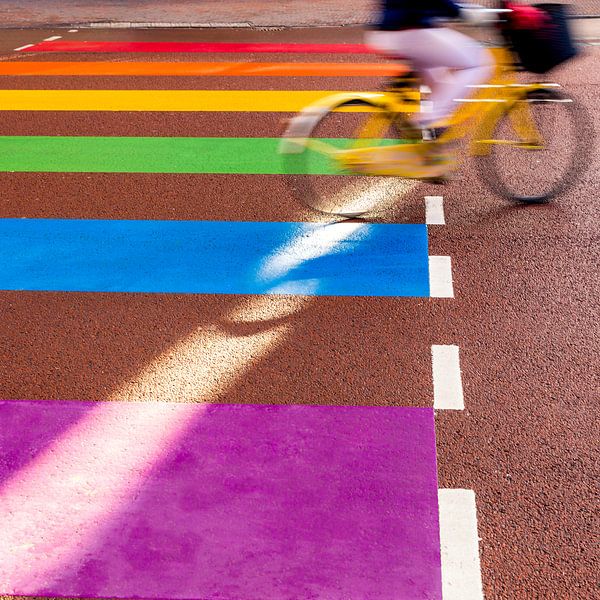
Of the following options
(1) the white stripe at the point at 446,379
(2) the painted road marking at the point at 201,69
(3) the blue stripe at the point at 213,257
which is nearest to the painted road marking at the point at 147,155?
(3) the blue stripe at the point at 213,257

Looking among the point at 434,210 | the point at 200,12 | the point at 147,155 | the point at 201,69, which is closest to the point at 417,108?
the point at 434,210

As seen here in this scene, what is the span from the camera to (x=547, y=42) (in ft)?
18.4

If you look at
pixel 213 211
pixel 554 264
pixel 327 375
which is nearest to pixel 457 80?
pixel 554 264

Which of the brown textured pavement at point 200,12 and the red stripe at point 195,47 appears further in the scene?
the brown textured pavement at point 200,12

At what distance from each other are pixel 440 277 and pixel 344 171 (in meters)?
1.27

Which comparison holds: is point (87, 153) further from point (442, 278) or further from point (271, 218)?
point (442, 278)

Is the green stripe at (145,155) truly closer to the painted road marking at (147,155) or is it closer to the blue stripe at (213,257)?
the painted road marking at (147,155)

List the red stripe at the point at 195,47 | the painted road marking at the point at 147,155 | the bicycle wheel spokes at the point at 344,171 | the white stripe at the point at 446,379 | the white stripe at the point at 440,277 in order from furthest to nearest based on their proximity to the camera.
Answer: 1. the red stripe at the point at 195,47
2. the painted road marking at the point at 147,155
3. the bicycle wheel spokes at the point at 344,171
4. the white stripe at the point at 440,277
5. the white stripe at the point at 446,379

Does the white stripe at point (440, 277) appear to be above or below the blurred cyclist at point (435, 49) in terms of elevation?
below

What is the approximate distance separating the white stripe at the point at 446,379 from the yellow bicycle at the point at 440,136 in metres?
1.95

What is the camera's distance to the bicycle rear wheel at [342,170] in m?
6.16

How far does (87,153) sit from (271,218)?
242cm

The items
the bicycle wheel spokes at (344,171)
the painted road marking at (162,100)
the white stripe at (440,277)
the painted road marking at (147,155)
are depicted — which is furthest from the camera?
the painted road marking at (162,100)

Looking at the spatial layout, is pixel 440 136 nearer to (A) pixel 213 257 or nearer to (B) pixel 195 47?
(A) pixel 213 257
